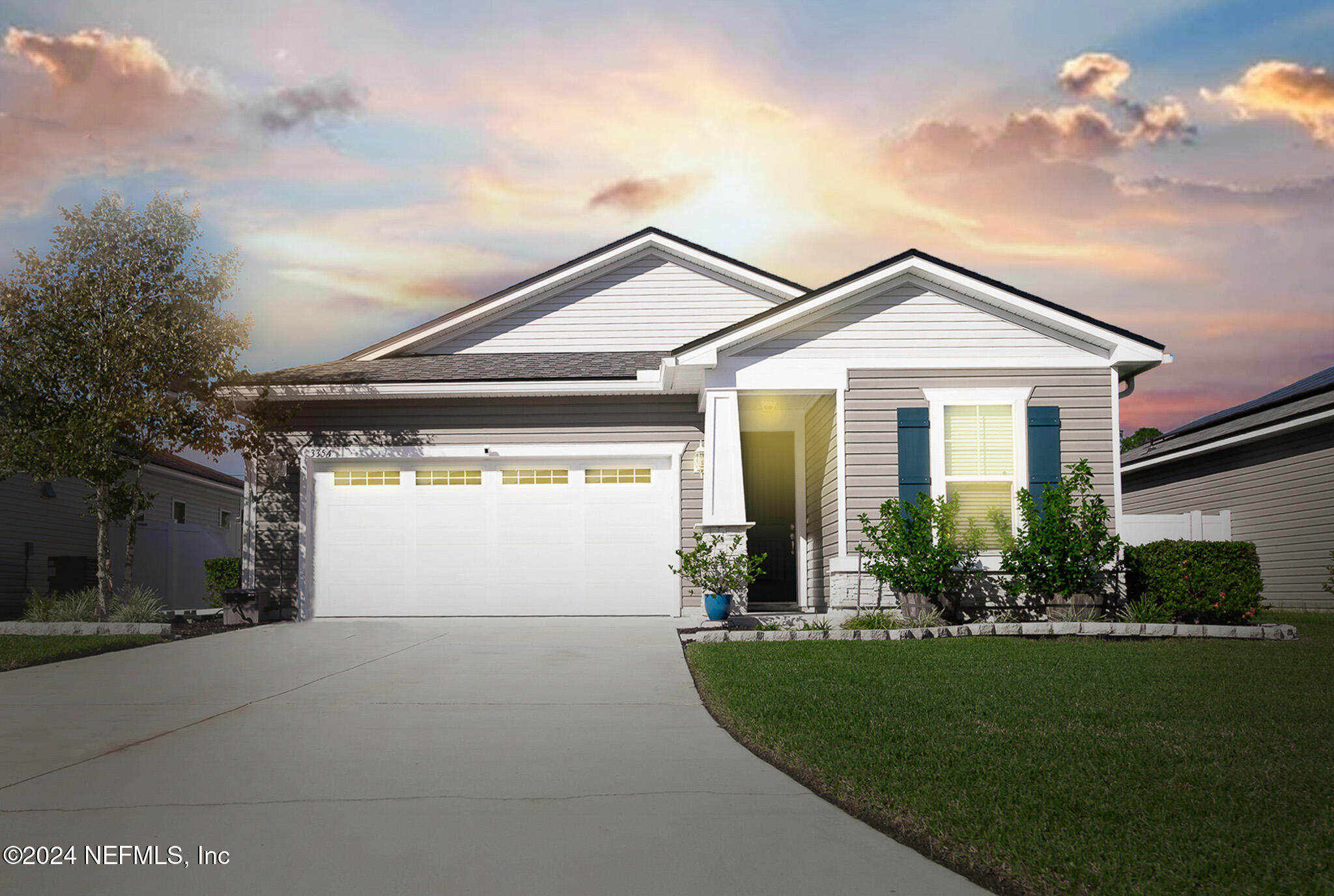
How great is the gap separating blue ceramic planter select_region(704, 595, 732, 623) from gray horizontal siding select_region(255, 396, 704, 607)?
1.62 m

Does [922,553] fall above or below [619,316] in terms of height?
below

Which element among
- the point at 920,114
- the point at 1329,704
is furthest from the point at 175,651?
the point at 920,114

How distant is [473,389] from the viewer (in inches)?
539

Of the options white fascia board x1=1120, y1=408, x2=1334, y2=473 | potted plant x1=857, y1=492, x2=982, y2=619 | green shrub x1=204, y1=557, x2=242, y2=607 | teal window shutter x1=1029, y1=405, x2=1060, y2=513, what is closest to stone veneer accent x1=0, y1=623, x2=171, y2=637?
green shrub x1=204, y1=557, x2=242, y2=607

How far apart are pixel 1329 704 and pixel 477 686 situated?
597cm

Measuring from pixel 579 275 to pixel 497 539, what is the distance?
4874 mm

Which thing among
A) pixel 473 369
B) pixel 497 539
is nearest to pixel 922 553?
pixel 497 539

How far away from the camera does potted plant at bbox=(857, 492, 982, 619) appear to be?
11562 millimetres

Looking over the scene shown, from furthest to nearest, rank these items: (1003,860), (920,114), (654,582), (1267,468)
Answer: (920,114)
(1267,468)
(654,582)
(1003,860)

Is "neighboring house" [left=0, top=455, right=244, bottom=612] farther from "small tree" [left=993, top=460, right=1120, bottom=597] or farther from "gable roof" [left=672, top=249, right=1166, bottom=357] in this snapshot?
"small tree" [left=993, top=460, right=1120, bottom=597]

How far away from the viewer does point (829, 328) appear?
1288cm

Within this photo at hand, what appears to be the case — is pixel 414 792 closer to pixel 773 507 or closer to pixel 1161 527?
pixel 773 507

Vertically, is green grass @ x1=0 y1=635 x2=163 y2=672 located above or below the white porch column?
below

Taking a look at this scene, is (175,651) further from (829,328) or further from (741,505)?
(829,328)
